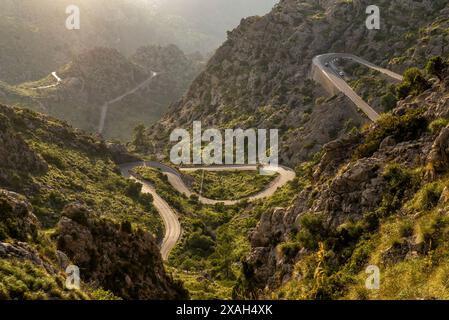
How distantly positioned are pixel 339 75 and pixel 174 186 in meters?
58.2

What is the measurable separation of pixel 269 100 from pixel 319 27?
3266cm

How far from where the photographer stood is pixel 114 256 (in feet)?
128

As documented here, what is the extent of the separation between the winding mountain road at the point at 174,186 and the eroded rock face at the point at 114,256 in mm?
25719

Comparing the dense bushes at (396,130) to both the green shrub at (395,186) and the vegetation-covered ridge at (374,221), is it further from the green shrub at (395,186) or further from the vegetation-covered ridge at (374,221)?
the green shrub at (395,186)

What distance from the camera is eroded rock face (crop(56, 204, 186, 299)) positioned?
3619 centimetres

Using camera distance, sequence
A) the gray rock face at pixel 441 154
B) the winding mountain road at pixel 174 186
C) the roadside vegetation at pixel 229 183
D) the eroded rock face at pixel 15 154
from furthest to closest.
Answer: the roadside vegetation at pixel 229 183 → the winding mountain road at pixel 174 186 → the eroded rock face at pixel 15 154 → the gray rock face at pixel 441 154

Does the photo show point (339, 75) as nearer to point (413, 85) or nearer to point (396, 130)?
point (413, 85)

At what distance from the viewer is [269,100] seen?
137 meters

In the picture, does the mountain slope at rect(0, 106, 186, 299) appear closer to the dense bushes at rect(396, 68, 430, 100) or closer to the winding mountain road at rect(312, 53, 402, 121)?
the dense bushes at rect(396, 68, 430, 100)

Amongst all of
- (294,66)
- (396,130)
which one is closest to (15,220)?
(396,130)

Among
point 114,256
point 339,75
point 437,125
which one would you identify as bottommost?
point 114,256

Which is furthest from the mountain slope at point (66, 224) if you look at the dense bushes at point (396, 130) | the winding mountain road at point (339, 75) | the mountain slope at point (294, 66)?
the winding mountain road at point (339, 75)

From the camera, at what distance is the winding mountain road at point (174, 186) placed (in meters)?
74.9
